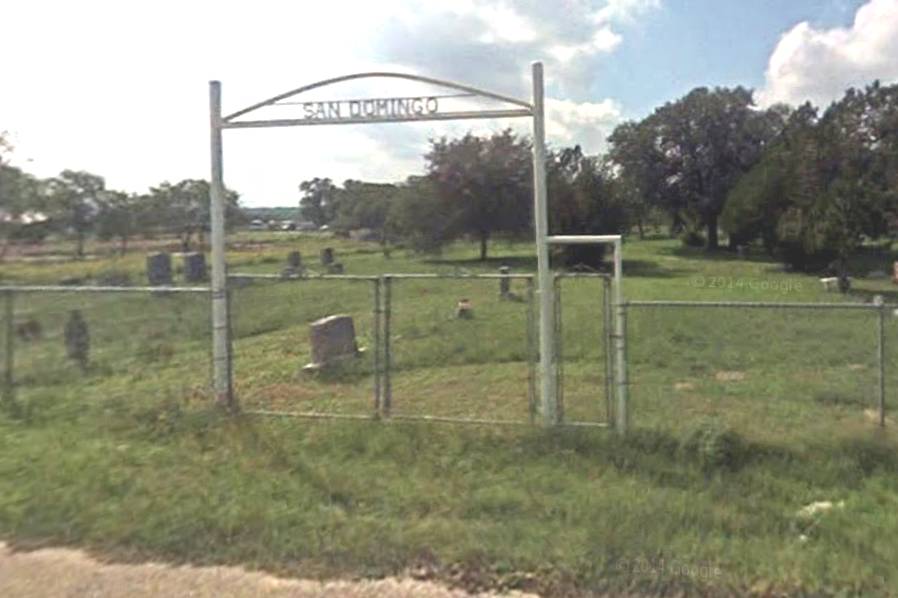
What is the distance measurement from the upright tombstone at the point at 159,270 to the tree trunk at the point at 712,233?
42082mm

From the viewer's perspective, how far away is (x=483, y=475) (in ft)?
18.8

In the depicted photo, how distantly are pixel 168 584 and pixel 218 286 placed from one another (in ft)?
13.3

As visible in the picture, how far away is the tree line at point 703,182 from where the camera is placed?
33.5 m

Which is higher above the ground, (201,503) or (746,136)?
(746,136)

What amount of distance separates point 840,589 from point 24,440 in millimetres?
6596

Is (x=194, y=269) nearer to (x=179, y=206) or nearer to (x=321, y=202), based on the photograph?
(x=179, y=206)

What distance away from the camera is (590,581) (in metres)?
4.00

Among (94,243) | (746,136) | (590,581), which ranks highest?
(746,136)

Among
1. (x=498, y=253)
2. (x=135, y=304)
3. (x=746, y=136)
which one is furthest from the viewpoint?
(x=746, y=136)

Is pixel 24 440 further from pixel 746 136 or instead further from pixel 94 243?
pixel 746 136

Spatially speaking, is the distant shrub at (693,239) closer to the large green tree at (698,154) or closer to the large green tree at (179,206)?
the large green tree at (698,154)

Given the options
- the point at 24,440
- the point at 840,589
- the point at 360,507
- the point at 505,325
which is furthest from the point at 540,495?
the point at 505,325

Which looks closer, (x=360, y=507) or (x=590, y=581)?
(x=590, y=581)

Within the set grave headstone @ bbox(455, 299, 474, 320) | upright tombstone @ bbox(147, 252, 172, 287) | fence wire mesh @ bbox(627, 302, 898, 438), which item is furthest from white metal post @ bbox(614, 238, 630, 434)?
upright tombstone @ bbox(147, 252, 172, 287)
